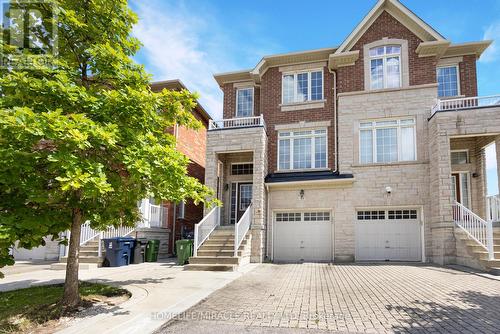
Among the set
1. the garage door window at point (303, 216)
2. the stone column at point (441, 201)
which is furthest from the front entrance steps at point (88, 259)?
the stone column at point (441, 201)

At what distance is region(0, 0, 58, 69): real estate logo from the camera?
6504 mm

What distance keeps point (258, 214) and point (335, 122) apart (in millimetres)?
5824

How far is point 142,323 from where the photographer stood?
19.4 feet

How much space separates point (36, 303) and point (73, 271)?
3.34 feet

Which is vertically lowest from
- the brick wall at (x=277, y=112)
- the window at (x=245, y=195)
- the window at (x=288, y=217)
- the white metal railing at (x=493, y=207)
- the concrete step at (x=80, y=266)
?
the concrete step at (x=80, y=266)

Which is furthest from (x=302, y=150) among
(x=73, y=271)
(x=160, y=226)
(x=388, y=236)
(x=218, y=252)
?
(x=73, y=271)

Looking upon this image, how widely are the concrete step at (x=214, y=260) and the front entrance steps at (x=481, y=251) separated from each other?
824 cm

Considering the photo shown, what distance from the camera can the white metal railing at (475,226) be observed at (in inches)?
450

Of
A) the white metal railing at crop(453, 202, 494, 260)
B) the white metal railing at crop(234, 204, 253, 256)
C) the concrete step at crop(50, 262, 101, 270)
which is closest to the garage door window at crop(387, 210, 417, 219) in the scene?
the white metal railing at crop(453, 202, 494, 260)

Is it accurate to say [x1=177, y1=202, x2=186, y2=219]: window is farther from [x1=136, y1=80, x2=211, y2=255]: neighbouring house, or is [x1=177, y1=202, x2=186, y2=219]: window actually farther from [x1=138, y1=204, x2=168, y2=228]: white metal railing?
[x1=138, y1=204, x2=168, y2=228]: white metal railing

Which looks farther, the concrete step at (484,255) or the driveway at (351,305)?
the concrete step at (484,255)

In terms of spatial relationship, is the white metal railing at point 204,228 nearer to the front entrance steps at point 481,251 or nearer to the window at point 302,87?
the window at point 302,87

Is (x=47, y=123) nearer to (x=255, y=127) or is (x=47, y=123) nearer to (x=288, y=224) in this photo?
(x=255, y=127)

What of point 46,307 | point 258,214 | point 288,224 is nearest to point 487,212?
point 288,224
